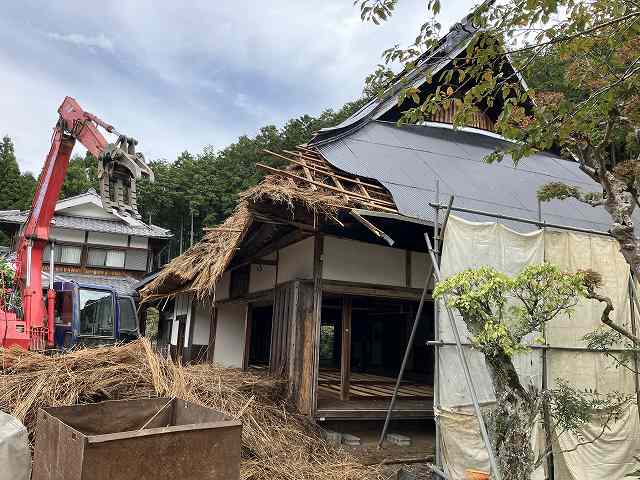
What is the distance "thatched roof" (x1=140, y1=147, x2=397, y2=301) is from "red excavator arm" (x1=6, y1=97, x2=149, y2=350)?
2.34 m

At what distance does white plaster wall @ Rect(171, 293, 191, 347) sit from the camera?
42.8 feet

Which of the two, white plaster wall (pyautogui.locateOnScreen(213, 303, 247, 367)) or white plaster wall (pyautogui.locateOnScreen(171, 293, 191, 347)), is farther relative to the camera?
white plaster wall (pyautogui.locateOnScreen(171, 293, 191, 347))

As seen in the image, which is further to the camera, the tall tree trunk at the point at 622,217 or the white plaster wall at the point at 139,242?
the white plaster wall at the point at 139,242

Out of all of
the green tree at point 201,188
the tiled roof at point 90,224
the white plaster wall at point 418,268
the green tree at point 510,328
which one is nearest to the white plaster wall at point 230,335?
the white plaster wall at point 418,268

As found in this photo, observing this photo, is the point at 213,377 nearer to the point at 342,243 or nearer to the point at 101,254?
the point at 342,243

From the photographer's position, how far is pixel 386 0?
4055 millimetres

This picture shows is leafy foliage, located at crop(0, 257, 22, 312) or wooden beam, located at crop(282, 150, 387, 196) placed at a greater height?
wooden beam, located at crop(282, 150, 387, 196)

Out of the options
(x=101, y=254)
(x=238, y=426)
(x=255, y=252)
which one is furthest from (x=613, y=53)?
(x=101, y=254)

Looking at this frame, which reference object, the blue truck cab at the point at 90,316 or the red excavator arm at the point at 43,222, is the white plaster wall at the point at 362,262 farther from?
the blue truck cab at the point at 90,316

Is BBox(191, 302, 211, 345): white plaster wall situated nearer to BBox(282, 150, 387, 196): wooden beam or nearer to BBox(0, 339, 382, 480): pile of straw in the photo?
BBox(0, 339, 382, 480): pile of straw

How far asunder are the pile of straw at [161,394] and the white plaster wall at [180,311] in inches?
277

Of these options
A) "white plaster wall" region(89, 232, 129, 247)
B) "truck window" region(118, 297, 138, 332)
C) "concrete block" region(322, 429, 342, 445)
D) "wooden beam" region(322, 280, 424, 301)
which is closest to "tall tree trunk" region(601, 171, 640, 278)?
"wooden beam" region(322, 280, 424, 301)

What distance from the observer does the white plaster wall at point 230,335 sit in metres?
11.1

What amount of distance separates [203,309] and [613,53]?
1048 cm
